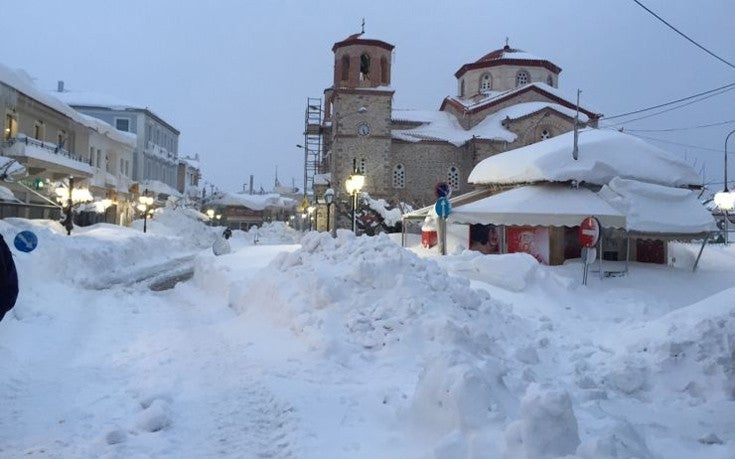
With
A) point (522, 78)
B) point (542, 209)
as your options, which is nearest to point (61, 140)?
point (542, 209)

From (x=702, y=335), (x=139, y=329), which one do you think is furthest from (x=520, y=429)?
(x=139, y=329)

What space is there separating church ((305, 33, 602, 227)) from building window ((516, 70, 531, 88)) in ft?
0.26

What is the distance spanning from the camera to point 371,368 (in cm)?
714

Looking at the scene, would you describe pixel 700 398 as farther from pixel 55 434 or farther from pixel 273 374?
pixel 55 434

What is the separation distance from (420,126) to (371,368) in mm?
40352

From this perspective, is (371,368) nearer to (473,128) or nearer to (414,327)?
(414,327)

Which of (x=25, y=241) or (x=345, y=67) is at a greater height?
(x=345, y=67)

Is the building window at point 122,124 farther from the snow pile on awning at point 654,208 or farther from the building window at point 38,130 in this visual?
the snow pile on awning at point 654,208

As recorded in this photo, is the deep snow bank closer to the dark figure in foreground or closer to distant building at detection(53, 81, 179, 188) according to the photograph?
the dark figure in foreground

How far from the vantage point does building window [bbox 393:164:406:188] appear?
44.4m

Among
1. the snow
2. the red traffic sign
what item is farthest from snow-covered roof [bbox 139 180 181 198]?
the red traffic sign

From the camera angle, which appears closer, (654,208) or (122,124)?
(654,208)

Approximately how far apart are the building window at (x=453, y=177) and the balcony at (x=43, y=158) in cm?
2376

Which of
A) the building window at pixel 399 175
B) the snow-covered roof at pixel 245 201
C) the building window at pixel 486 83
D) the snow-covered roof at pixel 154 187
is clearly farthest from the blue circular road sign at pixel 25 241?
the snow-covered roof at pixel 245 201
